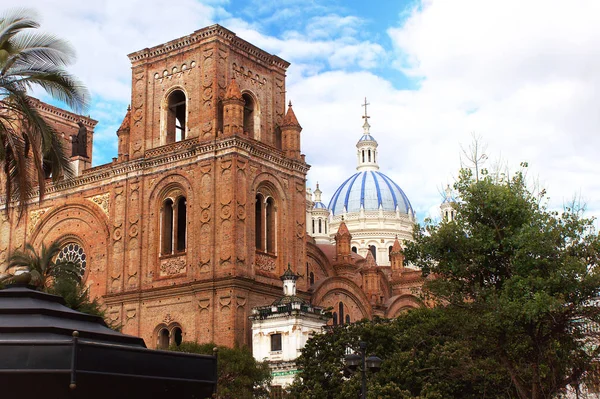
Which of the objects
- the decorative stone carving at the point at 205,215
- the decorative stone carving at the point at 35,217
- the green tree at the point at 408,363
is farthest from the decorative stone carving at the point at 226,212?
the decorative stone carving at the point at 35,217

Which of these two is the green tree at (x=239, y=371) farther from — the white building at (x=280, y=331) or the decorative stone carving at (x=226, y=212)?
the decorative stone carving at (x=226, y=212)

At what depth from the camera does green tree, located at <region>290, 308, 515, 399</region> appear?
24.7m

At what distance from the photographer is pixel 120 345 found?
6.52 metres

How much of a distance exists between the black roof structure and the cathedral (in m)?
29.4

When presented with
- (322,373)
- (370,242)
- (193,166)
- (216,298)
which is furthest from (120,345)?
(370,242)

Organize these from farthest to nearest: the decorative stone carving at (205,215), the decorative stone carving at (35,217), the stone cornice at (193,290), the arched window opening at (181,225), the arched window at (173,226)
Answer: the decorative stone carving at (35,217)
the arched window opening at (181,225)
the arched window at (173,226)
the decorative stone carving at (205,215)
the stone cornice at (193,290)

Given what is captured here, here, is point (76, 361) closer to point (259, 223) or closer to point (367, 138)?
point (259, 223)

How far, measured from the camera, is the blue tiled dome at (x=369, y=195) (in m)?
78.6

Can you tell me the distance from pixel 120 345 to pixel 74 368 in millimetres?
592

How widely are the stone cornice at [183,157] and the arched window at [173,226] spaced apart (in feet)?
7.06

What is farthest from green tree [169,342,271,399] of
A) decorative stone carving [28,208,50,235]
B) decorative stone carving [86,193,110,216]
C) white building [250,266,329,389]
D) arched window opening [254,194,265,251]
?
decorative stone carving [28,208,50,235]

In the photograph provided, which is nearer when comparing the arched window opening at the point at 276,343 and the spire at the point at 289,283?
the arched window opening at the point at 276,343

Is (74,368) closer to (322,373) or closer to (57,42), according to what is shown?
(57,42)

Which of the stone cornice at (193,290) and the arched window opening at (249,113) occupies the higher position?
the arched window opening at (249,113)
